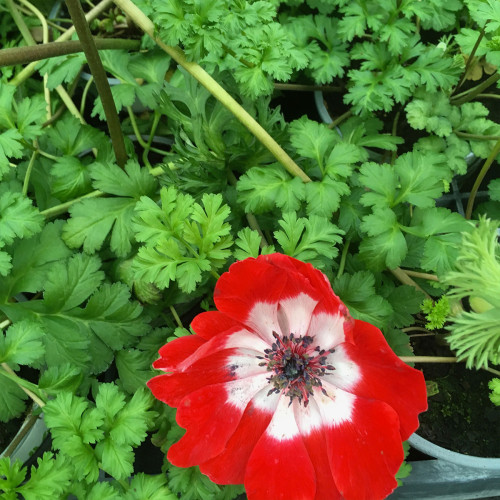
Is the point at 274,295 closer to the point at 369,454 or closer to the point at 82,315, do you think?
the point at 369,454

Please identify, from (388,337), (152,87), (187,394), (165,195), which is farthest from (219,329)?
(152,87)

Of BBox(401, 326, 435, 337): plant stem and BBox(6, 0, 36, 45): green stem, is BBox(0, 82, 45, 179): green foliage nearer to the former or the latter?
BBox(6, 0, 36, 45): green stem

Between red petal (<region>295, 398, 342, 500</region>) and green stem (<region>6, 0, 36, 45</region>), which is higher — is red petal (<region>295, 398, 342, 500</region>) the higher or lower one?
the lower one

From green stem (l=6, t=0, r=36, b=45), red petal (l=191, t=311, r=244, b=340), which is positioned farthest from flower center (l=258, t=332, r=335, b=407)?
green stem (l=6, t=0, r=36, b=45)

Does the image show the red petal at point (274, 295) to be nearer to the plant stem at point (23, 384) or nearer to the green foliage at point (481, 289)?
the green foliage at point (481, 289)

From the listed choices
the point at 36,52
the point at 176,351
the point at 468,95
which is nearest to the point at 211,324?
the point at 176,351

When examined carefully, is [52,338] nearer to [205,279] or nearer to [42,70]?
[205,279]

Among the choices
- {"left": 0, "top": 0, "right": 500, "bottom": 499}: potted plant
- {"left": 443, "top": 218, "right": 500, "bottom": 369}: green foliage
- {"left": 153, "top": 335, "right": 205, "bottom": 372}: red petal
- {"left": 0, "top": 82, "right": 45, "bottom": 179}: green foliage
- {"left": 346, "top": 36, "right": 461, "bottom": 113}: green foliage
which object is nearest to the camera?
{"left": 443, "top": 218, "right": 500, "bottom": 369}: green foliage
